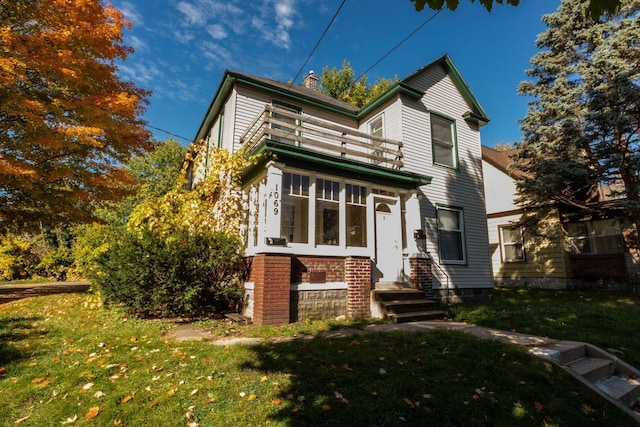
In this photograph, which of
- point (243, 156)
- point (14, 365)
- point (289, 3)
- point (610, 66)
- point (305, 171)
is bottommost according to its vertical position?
point (14, 365)

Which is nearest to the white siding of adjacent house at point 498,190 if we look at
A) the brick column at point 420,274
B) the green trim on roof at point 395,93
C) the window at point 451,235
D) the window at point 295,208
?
the window at point 451,235

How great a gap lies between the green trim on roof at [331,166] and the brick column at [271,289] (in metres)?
2.52

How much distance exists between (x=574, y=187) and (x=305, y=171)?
589 inches

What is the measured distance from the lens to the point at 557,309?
884 cm

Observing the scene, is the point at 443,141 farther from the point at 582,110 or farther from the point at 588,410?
the point at 588,410

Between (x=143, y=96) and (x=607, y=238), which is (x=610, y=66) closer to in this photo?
(x=607, y=238)

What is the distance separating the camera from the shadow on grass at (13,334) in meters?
4.75

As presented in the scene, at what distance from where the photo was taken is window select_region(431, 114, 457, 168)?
1230cm

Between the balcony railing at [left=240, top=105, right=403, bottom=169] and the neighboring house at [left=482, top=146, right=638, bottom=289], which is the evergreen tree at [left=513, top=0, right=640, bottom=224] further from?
the balcony railing at [left=240, top=105, right=403, bottom=169]

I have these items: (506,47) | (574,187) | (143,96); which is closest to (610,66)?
(506,47)

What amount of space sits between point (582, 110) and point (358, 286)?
13.1m

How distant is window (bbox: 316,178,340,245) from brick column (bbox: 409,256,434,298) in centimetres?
254

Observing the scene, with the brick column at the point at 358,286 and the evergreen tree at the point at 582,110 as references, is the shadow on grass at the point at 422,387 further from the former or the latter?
the evergreen tree at the point at 582,110

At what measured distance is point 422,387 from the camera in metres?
3.90
